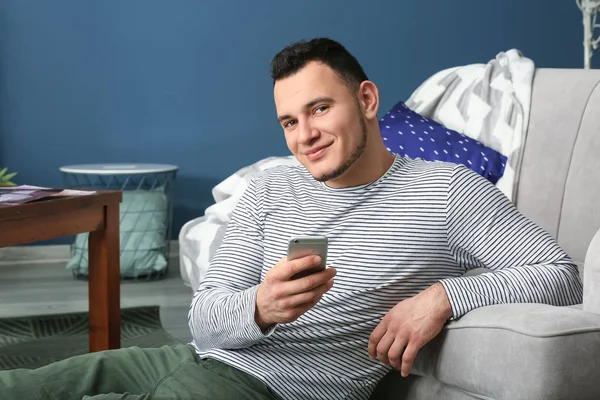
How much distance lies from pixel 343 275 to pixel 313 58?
1.15 feet

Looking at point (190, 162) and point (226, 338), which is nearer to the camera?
point (226, 338)

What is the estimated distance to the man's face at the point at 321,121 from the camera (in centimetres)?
141

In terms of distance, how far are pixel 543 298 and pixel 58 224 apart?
119cm

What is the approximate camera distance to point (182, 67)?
13.4 feet

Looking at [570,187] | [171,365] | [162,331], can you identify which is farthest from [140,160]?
[171,365]

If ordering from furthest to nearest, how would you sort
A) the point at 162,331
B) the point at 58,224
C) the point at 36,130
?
the point at 36,130 → the point at 162,331 → the point at 58,224

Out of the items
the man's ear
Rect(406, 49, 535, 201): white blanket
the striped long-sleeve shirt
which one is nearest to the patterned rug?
Rect(406, 49, 535, 201): white blanket

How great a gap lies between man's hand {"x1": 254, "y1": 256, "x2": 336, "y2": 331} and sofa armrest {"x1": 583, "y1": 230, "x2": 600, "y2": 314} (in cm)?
39

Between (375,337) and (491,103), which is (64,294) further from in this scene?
(375,337)

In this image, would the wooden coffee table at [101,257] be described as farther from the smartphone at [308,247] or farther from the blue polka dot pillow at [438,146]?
the smartphone at [308,247]

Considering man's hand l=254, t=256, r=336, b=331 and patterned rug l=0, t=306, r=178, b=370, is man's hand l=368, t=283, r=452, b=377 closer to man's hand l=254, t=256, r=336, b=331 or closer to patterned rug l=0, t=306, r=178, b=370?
man's hand l=254, t=256, r=336, b=331

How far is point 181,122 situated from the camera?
4.11 meters

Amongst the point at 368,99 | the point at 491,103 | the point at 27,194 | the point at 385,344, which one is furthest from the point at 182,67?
the point at 385,344

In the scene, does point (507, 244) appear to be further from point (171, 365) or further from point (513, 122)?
point (513, 122)
